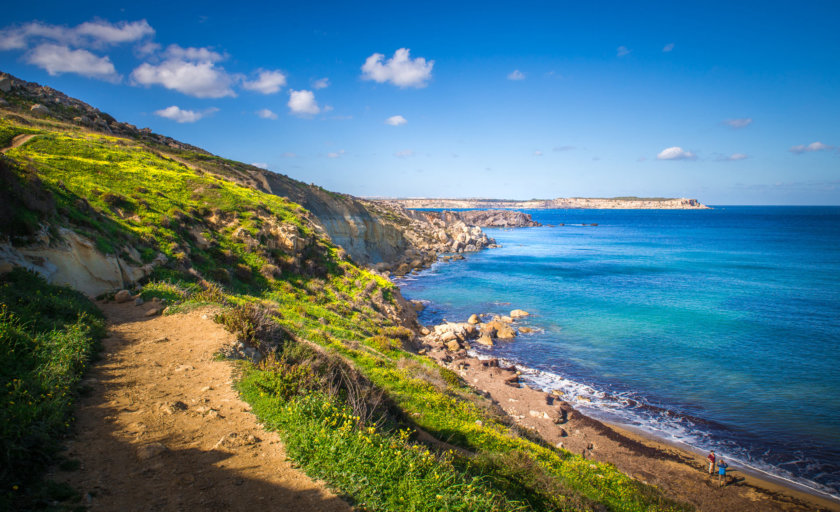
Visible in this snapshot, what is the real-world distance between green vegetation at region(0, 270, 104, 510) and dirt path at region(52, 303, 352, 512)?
0.36 m

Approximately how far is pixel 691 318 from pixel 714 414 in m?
16.7

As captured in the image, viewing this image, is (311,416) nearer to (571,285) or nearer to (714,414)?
(714,414)

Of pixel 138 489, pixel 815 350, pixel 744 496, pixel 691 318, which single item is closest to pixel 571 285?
pixel 691 318

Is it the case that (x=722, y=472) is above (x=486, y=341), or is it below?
below

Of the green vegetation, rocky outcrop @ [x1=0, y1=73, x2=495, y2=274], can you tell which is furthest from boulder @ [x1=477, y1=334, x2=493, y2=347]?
the green vegetation

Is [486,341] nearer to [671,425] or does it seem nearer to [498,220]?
[671,425]

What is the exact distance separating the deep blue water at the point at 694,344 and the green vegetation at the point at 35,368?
20.2 metres

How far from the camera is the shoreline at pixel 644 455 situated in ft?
42.4

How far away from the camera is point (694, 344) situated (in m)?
26.4

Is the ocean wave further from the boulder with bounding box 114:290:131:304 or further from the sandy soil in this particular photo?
the boulder with bounding box 114:290:131:304

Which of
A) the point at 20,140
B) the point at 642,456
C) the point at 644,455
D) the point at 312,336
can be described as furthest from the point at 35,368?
the point at 20,140

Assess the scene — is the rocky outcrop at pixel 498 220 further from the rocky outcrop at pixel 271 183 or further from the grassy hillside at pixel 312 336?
the grassy hillside at pixel 312 336

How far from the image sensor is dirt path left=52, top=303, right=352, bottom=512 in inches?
191

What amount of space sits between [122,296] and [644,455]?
20.6m
